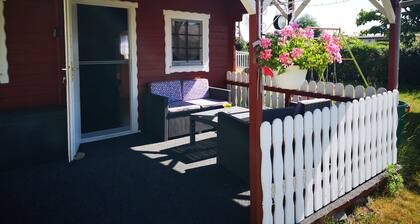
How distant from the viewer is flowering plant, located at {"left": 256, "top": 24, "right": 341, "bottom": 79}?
2.72m

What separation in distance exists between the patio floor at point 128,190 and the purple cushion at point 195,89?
1.58m

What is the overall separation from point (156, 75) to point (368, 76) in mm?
9134

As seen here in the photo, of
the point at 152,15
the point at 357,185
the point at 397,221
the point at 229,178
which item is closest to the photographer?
the point at 397,221

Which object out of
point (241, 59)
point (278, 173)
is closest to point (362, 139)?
Result: point (278, 173)

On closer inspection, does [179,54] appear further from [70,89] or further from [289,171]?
[289,171]

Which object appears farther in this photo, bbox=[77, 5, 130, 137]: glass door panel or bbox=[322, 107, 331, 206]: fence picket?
bbox=[77, 5, 130, 137]: glass door panel

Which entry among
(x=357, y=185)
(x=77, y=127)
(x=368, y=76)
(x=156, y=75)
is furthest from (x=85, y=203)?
(x=368, y=76)

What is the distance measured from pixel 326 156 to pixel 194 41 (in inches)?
167

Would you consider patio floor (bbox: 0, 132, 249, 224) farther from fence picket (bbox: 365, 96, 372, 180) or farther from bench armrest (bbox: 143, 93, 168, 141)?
fence picket (bbox: 365, 96, 372, 180)

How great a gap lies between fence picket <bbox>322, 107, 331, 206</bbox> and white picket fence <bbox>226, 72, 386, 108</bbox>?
1355 mm

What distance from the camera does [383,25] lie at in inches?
488

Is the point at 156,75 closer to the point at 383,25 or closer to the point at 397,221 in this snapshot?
the point at 397,221

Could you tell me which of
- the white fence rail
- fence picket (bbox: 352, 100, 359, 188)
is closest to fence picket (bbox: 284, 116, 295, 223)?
fence picket (bbox: 352, 100, 359, 188)

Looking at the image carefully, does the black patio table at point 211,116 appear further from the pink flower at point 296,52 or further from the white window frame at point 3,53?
the white window frame at point 3,53
